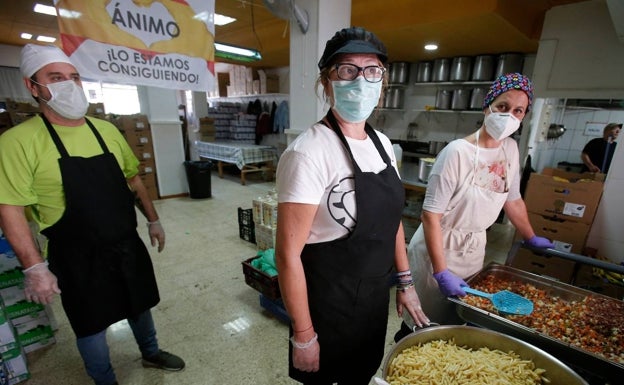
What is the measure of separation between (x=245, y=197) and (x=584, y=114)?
23.6 feet

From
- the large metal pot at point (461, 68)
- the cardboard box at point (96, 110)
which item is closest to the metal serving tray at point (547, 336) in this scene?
the large metal pot at point (461, 68)

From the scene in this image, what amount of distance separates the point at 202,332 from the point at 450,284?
1.81 m

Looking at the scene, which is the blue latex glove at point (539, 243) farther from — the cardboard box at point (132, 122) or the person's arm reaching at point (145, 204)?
the cardboard box at point (132, 122)

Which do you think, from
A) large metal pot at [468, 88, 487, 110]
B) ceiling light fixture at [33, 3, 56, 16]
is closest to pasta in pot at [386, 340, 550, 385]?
large metal pot at [468, 88, 487, 110]

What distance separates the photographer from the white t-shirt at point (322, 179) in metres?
0.83

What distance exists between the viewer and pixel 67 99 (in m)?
1.28

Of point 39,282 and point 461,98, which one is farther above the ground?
point 461,98

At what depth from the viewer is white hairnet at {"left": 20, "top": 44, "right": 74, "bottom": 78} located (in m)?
1.25

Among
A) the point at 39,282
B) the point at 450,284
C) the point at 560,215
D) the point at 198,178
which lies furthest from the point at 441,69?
the point at 39,282

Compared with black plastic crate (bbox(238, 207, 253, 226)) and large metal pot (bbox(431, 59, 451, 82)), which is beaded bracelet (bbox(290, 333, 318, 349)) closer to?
black plastic crate (bbox(238, 207, 253, 226))

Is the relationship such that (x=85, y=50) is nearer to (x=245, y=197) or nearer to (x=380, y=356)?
(x=380, y=356)

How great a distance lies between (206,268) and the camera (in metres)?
3.02

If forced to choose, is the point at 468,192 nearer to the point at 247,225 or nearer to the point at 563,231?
the point at 563,231

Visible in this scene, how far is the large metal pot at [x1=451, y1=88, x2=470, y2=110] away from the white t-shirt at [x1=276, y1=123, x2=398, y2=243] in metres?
5.01
